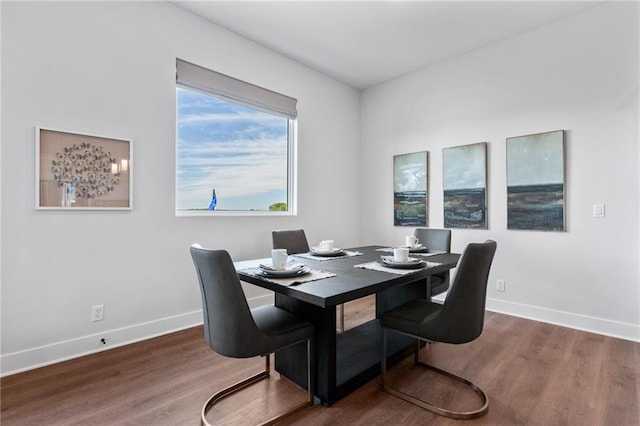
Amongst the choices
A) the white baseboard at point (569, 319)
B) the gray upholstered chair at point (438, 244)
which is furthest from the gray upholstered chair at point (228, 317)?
the white baseboard at point (569, 319)

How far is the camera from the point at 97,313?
2.36 metres

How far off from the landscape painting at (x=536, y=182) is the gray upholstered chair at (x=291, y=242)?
202cm

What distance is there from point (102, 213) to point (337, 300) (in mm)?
2053

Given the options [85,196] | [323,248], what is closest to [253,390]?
[323,248]

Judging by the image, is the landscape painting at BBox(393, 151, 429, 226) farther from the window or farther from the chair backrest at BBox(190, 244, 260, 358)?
the chair backrest at BBox(190, 244, 260, 358)

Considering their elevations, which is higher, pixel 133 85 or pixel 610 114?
pixel 133 85

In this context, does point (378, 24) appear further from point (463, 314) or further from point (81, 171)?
point (81, 171)

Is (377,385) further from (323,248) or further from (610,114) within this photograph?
(610,114)

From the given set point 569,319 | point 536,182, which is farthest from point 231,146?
point 569,319

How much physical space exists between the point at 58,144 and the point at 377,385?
2.65 metres

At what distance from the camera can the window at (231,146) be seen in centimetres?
295

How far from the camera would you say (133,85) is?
8.29 feet

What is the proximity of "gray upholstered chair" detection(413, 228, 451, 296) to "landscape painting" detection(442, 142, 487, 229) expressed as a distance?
79 cm

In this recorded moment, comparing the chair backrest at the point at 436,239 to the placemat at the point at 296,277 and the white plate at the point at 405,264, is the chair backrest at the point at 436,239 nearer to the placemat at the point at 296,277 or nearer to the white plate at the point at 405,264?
the white plate at the point at 405,264
